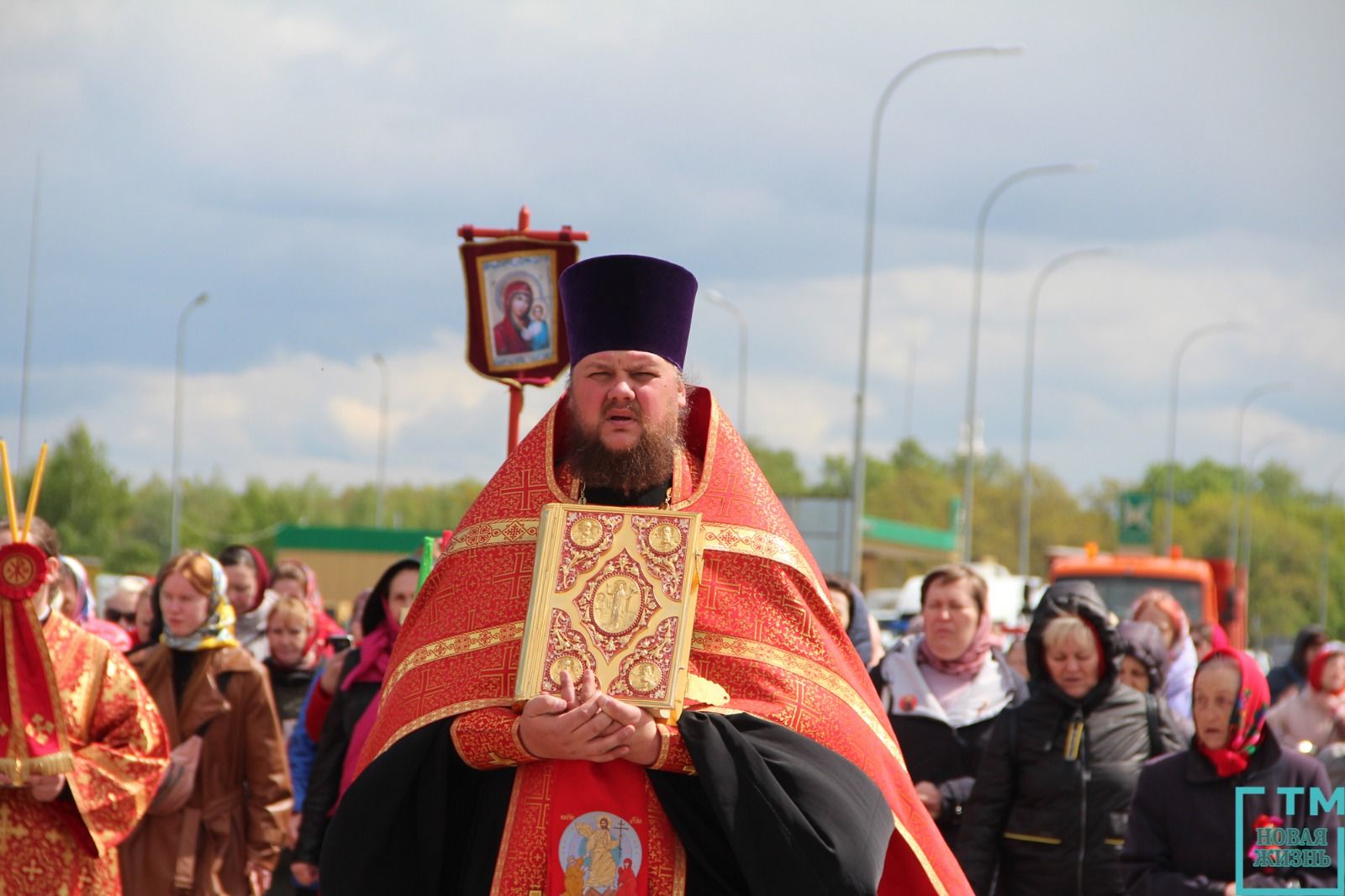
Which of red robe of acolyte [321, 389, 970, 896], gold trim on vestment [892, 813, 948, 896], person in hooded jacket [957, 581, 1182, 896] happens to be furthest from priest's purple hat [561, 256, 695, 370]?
person in hooded jacket [957, 581, 1182, 896]

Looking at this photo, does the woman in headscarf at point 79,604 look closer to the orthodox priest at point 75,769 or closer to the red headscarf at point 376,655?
the red headscarf at point 376,655

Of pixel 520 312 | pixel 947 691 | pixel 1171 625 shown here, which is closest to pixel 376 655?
pixel 520 312

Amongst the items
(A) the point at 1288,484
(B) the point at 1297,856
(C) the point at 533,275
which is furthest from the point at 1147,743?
(A) the point at 1288,484

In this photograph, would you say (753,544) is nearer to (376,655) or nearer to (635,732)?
(635,732)

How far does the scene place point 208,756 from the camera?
740 cm

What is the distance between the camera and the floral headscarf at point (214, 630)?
7.46 metres

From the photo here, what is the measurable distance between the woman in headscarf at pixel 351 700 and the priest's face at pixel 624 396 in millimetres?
2886

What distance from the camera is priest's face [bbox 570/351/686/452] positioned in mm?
4344

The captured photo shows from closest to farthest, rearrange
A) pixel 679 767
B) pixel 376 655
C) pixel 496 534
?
pixel 679 767
pixel 496 534
pixel 376 655

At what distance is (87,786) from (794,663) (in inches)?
116

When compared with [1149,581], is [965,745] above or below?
below

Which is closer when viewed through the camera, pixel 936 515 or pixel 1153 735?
pixel 1153 735

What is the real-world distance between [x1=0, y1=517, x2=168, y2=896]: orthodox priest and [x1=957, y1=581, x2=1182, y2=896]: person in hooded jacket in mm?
3056

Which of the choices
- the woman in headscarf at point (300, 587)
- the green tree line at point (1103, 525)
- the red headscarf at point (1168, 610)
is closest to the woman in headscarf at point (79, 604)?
the woman in headscarf at point (300, 587)
